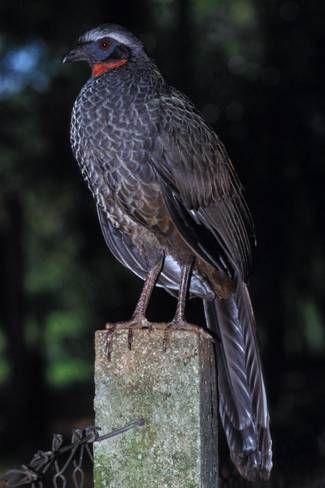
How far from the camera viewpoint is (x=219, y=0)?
15.9 m

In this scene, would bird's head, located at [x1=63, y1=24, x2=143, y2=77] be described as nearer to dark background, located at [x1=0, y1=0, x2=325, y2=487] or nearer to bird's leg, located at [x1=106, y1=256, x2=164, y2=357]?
bird's leg, located at [x1=106, y1=256, x2=164, y2=357]

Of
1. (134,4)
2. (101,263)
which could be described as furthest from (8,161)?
(134,4)

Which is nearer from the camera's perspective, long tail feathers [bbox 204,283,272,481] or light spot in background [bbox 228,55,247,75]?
long tail feathers [bbox 204,283,272,481]

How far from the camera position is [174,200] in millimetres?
4324

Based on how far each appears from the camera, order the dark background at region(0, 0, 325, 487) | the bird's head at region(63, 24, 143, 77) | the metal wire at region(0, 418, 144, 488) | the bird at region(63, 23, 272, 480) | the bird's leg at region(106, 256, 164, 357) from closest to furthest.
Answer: the metal wire at region(0, 418, 144, 488) → the bird's leg at region(106, 256, 164, 357) → the bird at region(63, 23, 272, 480) → the bird's head at region(63, 24, 143, 77) → the dark background at region(0, 0, 325, 487)

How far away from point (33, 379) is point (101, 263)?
2.91 meters

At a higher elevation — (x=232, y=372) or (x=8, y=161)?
(x=8, y=161)

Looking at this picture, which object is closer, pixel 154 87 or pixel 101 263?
pixel 154 87

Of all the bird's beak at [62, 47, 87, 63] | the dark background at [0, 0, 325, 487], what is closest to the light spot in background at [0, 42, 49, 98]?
the dark background at [0, 0, 325, 487]

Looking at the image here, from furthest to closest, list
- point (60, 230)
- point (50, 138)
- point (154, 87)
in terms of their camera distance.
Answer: point (60, 230)
point (50, 138)
point (154, 87)

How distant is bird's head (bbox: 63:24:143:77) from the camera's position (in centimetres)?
476

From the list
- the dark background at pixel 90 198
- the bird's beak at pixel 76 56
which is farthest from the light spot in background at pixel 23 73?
the bird's beak at pixel 76 56

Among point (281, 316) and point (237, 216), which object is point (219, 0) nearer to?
point (281, 316)

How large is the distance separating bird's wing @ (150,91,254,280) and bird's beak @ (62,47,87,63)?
1.80 feet
